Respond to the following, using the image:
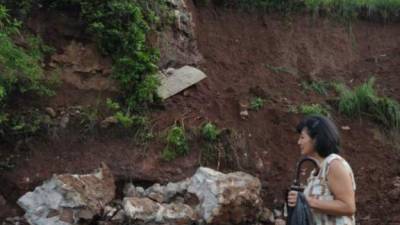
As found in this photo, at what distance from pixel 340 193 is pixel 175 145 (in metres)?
3.59

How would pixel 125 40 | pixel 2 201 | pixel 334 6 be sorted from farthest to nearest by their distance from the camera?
pixel 334 6 → pixel 125 40 → pixel 2 201

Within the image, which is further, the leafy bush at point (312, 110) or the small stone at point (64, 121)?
the leafy bush at point (312, 110)

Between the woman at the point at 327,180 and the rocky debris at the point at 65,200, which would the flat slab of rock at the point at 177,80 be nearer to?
the rocky debris at the point at 65,200

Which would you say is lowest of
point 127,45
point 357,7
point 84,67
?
point 84,67

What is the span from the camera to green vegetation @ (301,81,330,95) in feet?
28.9

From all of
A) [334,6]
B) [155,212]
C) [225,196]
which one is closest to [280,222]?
[225,196]

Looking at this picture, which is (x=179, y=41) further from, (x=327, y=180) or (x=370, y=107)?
(x=327, y=180)

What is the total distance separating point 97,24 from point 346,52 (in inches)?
189

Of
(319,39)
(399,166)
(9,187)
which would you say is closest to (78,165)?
(9,187)

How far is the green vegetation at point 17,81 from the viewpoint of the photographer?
6.43m

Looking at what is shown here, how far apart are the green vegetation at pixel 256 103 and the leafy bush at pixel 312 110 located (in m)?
0.56

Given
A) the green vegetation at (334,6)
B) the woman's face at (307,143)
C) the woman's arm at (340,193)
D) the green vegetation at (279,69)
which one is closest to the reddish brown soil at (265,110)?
the green vegetation at (279,69)

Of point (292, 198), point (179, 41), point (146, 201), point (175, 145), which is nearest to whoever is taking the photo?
point (292, 198)

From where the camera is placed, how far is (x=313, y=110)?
7.94 m
